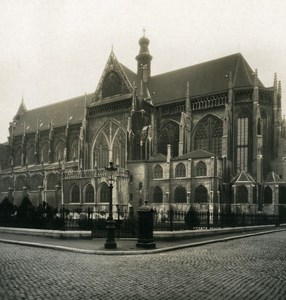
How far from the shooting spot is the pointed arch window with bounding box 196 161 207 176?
123 feet

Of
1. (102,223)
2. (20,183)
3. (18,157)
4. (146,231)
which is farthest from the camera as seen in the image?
(18,157)

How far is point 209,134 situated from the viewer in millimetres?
42844

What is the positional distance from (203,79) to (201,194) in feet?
54.1

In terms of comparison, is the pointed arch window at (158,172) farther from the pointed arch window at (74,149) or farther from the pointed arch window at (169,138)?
the pointed arch window at (74,149)

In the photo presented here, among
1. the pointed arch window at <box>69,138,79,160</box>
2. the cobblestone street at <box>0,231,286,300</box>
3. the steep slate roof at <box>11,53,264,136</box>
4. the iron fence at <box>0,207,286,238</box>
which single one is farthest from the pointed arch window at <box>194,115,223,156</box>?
the cobblestone street at <box>0,231,286,300</box>

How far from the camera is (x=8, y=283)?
7477 millimetres

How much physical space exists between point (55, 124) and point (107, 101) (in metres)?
15.7

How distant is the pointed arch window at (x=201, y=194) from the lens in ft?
122

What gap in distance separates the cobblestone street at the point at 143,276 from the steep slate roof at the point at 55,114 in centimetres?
4515

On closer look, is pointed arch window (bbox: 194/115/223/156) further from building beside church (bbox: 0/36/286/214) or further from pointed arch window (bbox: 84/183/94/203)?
pointed arch window (bbox: 84/183/94/203)

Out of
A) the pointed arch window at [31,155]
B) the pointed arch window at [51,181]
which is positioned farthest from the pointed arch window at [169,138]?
the pointed arch window at [31,155]

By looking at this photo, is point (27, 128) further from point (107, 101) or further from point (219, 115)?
point (219, 115)

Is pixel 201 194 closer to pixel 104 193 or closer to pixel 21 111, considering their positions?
pixel 104 193

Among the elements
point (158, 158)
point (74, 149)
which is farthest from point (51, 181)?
point (158, 158)
